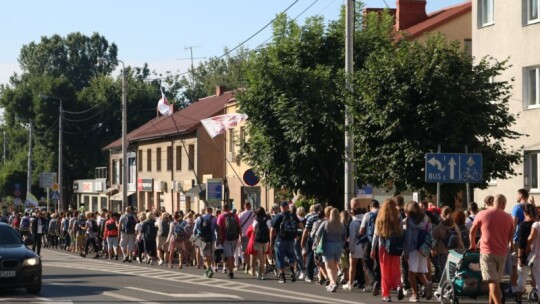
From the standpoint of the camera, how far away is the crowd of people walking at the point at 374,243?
17652mm

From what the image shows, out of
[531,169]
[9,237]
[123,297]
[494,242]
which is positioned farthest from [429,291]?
[531,169]

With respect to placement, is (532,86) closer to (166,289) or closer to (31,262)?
(166,289)

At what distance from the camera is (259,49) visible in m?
36.5

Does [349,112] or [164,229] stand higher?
[349,112]

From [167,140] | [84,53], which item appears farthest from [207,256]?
[84,53]

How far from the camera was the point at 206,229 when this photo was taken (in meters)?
28.5

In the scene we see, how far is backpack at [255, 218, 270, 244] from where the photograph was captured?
26.2 meters

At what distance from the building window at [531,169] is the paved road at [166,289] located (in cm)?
1146

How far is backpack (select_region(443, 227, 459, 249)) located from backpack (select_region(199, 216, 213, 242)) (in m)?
9.23

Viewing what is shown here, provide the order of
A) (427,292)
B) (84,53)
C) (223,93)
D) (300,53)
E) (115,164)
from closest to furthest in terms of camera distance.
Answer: (427,292)
(300,53)
(223,93)
(115,164)
(84,53)

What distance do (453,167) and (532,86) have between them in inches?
575

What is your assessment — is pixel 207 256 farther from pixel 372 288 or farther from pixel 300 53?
pixel 300 53

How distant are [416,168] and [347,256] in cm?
321

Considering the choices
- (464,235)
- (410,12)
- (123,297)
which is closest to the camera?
(123,297)
